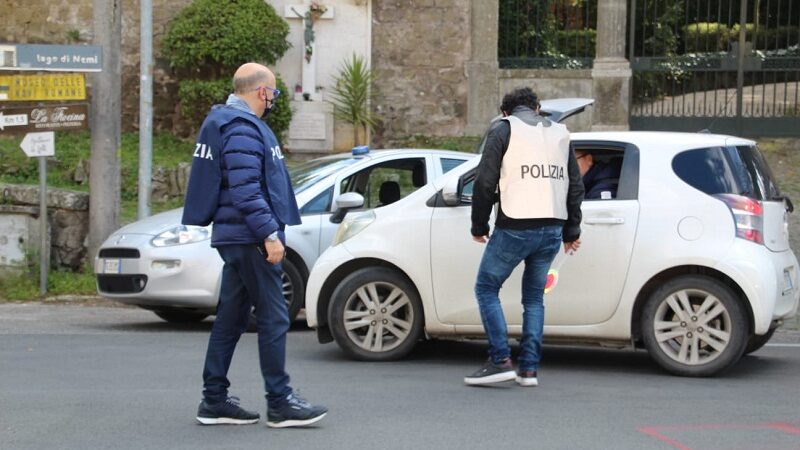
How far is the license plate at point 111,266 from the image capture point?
10.8m

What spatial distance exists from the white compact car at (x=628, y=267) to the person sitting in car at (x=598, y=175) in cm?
6

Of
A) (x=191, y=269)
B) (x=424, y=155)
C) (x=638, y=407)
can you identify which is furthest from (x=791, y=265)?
(x=191, y=269)

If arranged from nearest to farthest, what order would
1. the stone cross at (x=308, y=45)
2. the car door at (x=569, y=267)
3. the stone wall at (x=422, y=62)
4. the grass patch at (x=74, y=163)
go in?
the car door at (x=569, y=267) → the grass patch at (x=74, y=163) → the stone cross at (x=308, y=45) → the stone wall at (x=422, y=62)

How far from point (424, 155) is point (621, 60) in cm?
778

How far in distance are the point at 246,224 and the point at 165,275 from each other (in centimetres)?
437

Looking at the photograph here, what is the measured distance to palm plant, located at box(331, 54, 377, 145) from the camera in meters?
18.6

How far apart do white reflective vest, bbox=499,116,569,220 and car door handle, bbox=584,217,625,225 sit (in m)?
0.67

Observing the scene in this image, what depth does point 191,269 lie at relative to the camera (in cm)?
1047

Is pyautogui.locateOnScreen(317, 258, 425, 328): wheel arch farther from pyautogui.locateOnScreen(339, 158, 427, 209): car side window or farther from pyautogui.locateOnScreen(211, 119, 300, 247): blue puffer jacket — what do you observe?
pyautogui.locateOnScreen(211, 119, 300, 247): blue puffer jacket

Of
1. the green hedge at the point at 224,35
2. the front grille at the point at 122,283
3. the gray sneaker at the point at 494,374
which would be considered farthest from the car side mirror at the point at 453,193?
the green hedge at the point at 224,35

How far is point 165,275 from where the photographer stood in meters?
10.5

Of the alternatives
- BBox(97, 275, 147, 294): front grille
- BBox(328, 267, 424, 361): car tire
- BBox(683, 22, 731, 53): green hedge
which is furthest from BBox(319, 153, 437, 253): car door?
BBox(683, 22, 731, 53): green hedge

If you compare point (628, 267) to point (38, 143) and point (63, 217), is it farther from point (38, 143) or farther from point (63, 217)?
point (63, 217)

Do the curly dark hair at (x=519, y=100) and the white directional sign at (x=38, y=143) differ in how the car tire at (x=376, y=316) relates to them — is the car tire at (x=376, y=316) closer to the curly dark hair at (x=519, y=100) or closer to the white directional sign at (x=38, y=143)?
the curly dark hair at (x=519, y=100)
